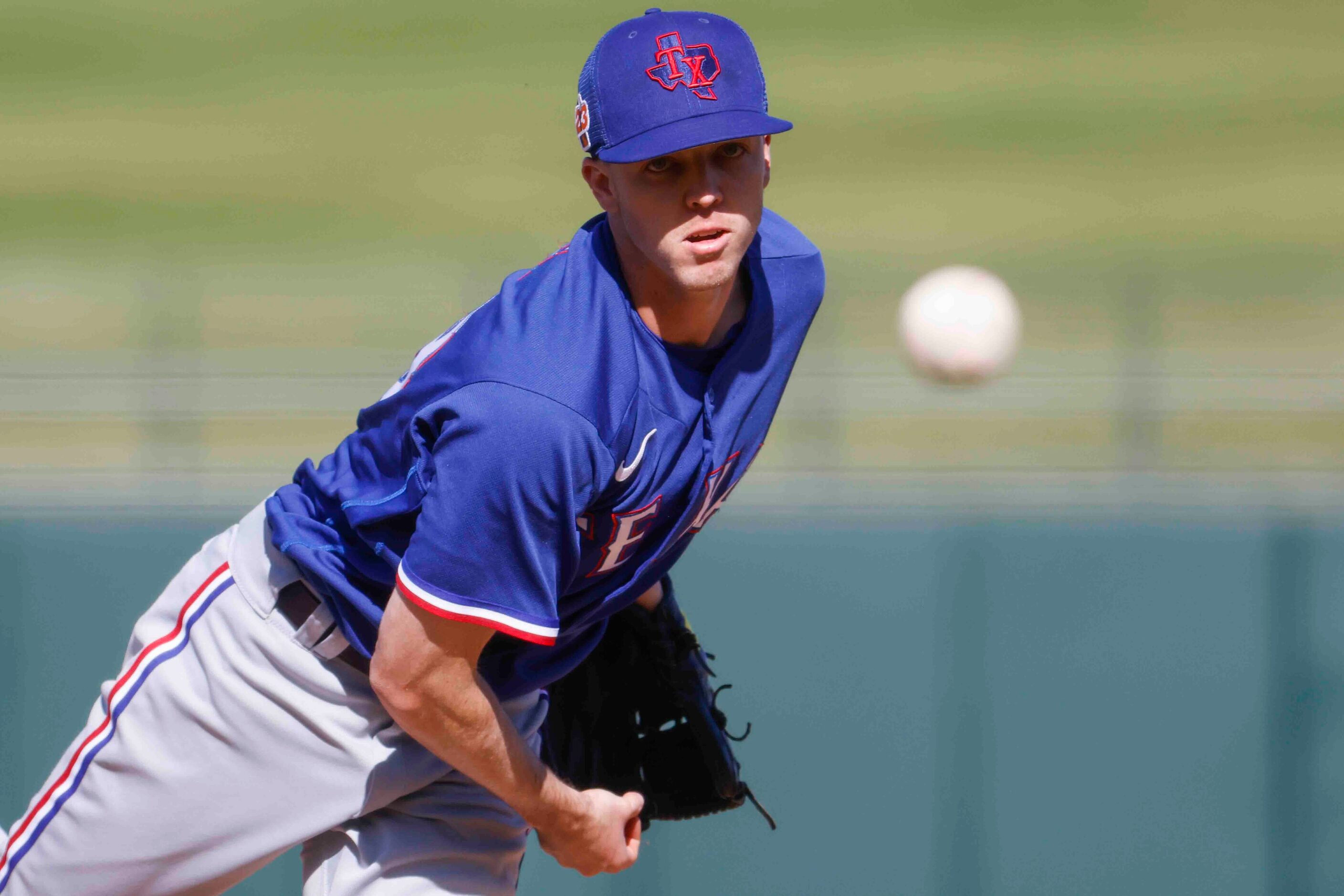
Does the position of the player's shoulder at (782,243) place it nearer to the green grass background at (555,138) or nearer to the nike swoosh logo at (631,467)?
the nike swoosh logo at (631,467)

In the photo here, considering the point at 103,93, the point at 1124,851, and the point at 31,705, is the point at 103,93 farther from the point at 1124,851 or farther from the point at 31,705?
the point at 1124,851

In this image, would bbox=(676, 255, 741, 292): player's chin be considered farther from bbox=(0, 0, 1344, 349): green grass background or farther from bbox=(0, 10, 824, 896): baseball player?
bbox=(0, 0, 1344, 349): green grass background

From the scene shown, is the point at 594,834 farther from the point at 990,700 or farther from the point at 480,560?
the point at 990,700

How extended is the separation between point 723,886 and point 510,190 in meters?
5.70

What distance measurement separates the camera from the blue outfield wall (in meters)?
3.44

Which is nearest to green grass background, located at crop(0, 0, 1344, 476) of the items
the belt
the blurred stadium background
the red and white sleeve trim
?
the blurred stadium background

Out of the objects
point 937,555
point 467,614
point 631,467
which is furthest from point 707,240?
point 937,555

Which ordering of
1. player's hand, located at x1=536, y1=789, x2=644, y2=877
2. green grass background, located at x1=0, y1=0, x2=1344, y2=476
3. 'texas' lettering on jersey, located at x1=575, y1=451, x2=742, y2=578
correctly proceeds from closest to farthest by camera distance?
'texas' lettering on jersey, located at x1=575, y1=451, x2=742, y2=578 → player's hand, located at x1=536, y1=789, x2=644, y2=877 → green grass background, located at x1=0, y1=0, x2=1344, y2=476

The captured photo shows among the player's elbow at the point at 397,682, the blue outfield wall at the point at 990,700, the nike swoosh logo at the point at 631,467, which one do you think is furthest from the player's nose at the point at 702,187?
the blue outfield wall at the point at 990,700

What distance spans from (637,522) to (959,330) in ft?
5.70

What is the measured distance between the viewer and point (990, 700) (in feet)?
11.4

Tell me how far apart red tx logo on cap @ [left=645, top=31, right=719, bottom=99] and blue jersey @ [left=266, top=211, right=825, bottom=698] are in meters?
0.23

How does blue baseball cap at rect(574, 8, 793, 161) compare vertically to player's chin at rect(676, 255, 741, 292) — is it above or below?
above

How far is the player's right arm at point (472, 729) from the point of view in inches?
63.5
